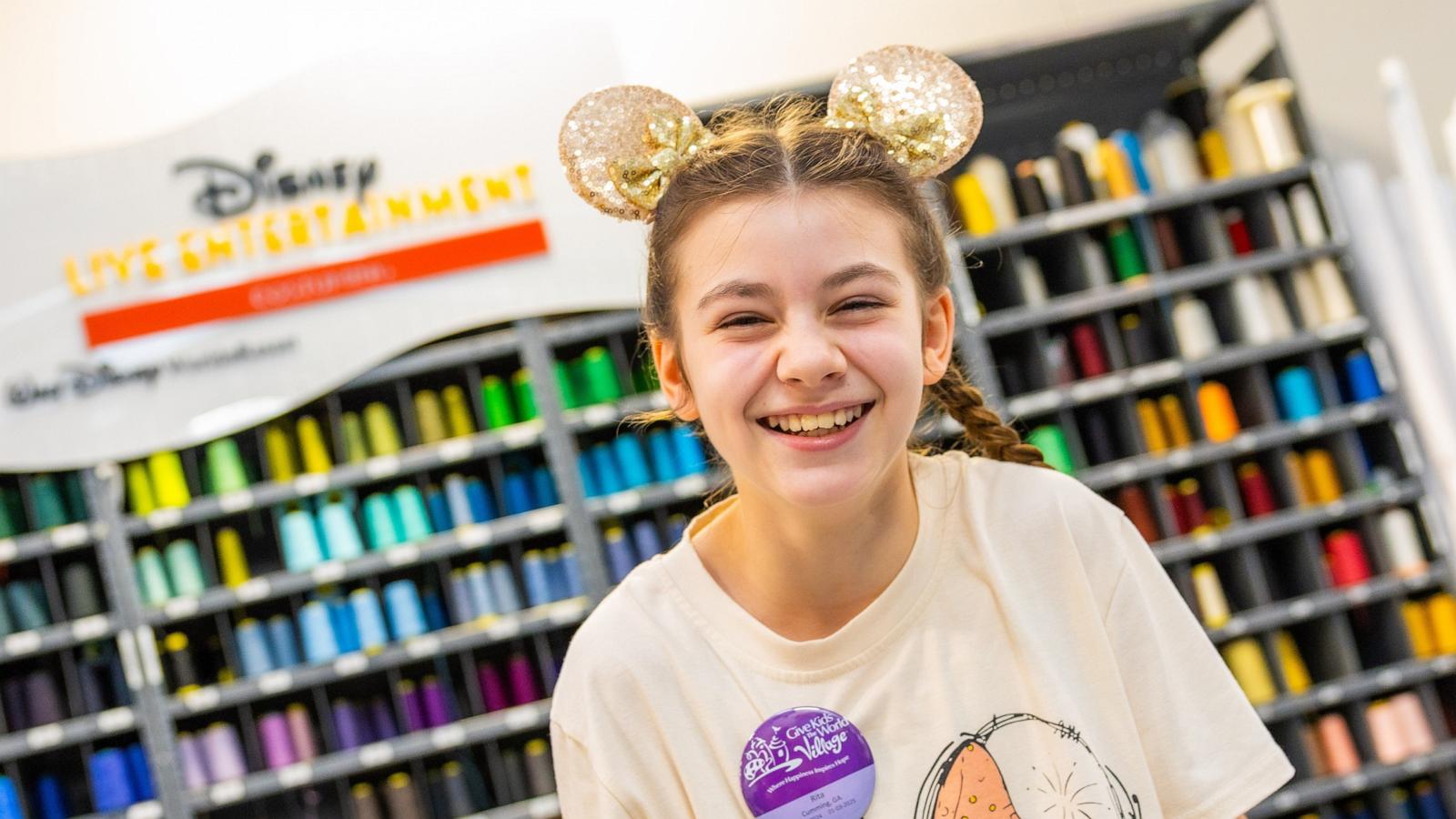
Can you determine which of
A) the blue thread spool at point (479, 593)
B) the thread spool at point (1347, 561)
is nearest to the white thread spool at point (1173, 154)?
the thread spool at point (1347, 561)

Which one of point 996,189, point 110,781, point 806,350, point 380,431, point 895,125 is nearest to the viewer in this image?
point 806,350

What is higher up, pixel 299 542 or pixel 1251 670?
pixel 299 542

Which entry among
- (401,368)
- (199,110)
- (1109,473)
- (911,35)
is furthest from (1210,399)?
(199,110)

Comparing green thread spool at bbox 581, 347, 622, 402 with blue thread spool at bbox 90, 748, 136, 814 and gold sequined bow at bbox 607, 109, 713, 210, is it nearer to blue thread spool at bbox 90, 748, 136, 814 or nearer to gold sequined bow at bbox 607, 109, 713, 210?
blue thread spool at bbox 90, 748, 136, 814

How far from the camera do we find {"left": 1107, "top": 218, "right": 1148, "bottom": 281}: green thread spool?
4.56 meters

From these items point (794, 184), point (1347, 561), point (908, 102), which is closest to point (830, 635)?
point (794, 184)

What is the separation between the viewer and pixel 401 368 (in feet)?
14.5

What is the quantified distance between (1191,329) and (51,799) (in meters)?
4.37

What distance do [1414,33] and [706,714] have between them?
540 centimetres

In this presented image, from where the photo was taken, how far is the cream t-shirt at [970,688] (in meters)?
1.12

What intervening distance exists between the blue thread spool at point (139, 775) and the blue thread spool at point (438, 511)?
49.7 inches

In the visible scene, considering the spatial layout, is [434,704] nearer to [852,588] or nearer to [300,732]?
[300,732]

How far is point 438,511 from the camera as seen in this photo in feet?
14.5

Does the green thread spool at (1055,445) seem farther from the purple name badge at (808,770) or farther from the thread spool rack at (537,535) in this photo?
the purple name badge at (808,770)
